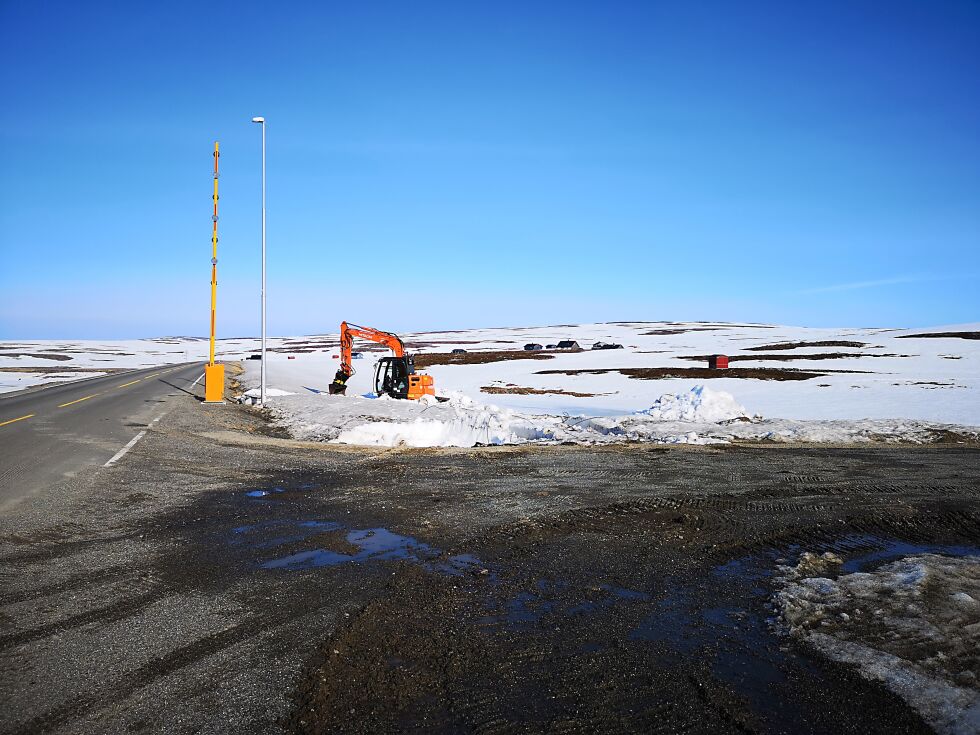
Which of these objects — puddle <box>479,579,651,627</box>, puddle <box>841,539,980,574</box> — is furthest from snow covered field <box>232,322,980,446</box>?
puddle <box>479,579,651,627</box>

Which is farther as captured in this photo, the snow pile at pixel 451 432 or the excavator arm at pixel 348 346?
the excavator arm at pixel 348 346

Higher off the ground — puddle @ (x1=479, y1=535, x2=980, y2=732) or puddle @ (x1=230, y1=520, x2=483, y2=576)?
puddle @ (x1=479, y1=535, x2=980, y2=732)

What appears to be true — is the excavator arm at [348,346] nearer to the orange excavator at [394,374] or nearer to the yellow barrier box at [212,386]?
the orange excavator at [394,374]

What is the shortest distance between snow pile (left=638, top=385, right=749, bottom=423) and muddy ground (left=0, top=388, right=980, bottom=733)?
9124mm

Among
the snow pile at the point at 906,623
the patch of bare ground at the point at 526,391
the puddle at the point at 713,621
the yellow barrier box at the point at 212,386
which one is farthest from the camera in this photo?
the patch of bare ground at the point at 526,391

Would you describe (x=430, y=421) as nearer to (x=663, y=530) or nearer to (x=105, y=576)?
(x=663, y=530)

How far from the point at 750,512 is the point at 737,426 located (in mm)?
9401

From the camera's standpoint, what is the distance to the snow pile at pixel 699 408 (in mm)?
20422

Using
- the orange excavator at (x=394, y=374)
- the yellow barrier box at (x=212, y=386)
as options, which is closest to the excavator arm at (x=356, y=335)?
the orange excavator at (x=394, y=374)

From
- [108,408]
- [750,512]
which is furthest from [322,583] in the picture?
[108,408]

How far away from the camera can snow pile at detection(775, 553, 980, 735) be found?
4070 mm

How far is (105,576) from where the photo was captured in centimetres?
599

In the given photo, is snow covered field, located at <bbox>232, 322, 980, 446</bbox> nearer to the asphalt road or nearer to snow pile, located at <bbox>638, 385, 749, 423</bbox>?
snow pile, located at <bbox>638, 385, 749, 423</bbox>

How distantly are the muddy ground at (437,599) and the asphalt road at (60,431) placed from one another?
0.76m
